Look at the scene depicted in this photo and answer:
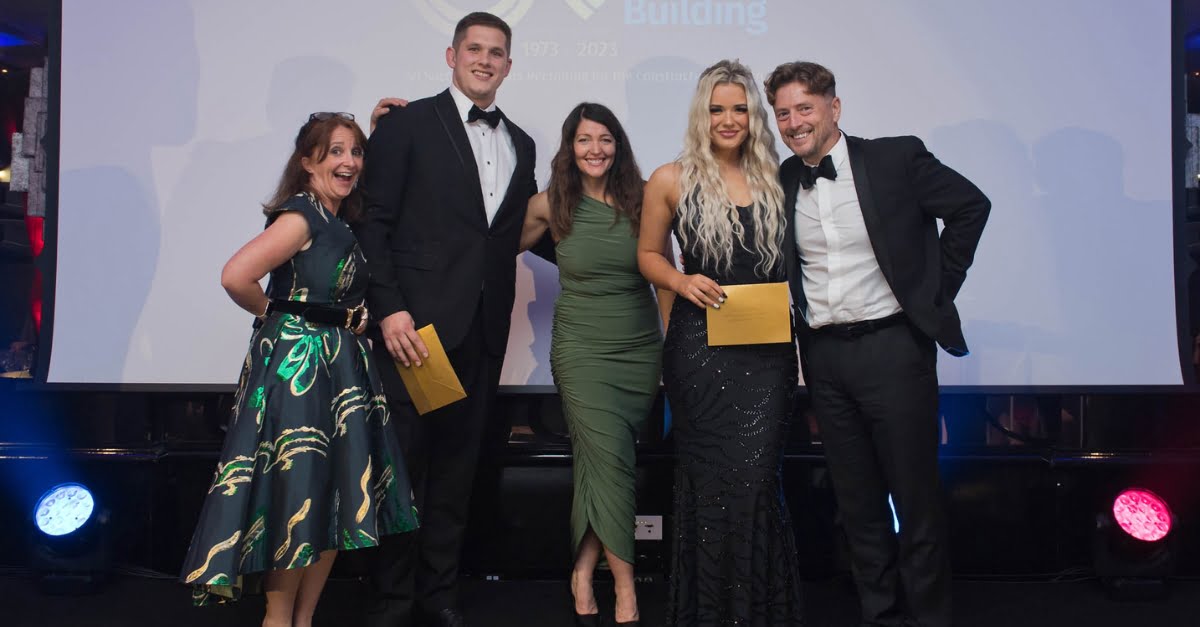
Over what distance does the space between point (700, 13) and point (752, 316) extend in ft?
4.54

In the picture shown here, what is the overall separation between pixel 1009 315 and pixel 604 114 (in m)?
1.60

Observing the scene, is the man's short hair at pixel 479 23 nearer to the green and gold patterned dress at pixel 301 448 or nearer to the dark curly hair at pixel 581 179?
the dark curly hair at pixel 581 179

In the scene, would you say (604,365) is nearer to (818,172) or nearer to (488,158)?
(488,158)

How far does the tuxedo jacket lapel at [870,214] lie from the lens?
2.10 meters

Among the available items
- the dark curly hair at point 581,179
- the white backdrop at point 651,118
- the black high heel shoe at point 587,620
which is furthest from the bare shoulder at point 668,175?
the black high heel shoe at point 587,620

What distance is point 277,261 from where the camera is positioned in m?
2.06

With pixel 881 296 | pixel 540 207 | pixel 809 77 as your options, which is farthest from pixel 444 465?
pixel 809 77

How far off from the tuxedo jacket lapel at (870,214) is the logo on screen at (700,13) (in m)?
1.03

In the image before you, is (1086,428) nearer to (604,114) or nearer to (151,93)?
(604,114)

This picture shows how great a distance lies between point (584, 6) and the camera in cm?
299

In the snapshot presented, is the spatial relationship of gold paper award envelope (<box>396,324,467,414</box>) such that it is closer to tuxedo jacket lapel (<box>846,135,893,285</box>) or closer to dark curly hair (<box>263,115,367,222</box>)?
dark curly hair (<box>263,115,367,222</box>)

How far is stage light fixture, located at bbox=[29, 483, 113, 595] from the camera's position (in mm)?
2963

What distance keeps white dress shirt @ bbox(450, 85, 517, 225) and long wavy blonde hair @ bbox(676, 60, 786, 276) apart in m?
0.55

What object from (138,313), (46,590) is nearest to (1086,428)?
(138,313)
